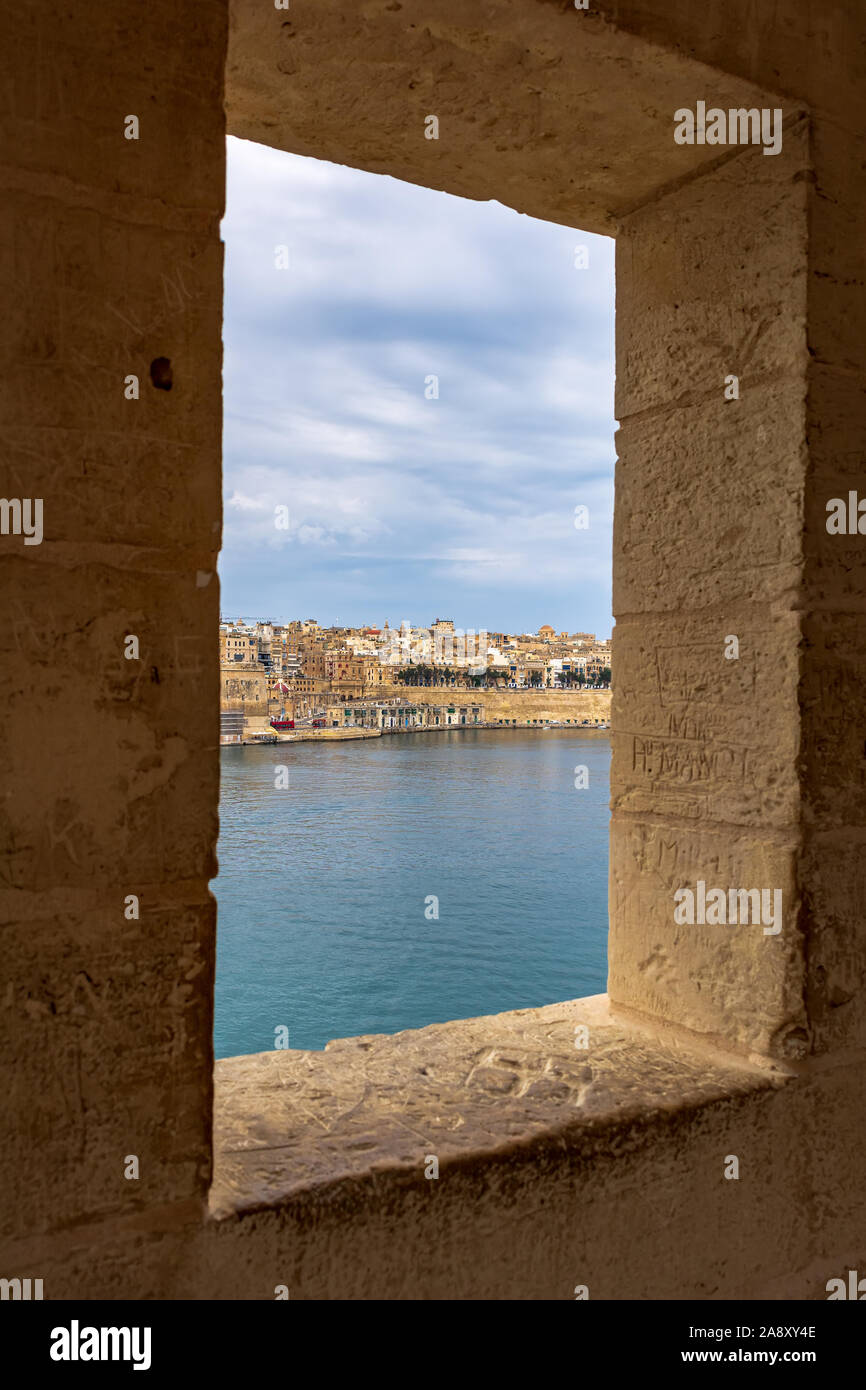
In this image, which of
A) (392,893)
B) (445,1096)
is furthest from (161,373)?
(392,893)

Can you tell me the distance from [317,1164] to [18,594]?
3.30ft

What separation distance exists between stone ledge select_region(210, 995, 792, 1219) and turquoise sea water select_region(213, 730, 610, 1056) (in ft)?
39.6

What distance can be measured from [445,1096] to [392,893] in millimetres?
26737

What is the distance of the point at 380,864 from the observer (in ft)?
98.4

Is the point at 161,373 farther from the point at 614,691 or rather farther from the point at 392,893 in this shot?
the point at 392,893

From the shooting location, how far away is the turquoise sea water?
69.1ft

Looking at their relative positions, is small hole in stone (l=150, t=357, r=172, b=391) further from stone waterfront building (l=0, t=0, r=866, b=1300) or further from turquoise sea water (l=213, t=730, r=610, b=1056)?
turquoise sea water (l=213, t=730, r=610, b=1056)

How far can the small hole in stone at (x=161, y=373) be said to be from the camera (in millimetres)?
1323

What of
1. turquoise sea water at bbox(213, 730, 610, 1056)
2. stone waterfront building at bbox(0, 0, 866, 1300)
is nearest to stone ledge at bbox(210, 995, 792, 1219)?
stone waterfront building at bbox(0, 0, 866, 1300)

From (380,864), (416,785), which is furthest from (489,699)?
(380,864)

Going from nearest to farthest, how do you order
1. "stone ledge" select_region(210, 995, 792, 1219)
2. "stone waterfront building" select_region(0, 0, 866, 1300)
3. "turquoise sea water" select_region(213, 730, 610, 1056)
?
"stone waterfront building" select_region(0, 0, 866, 1300)
"stone ledge" select_region(210, 995, 792, 1219)
"turquoise sea water" select_region(213, 730, 610, 1056)

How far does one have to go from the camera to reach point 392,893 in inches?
1101
